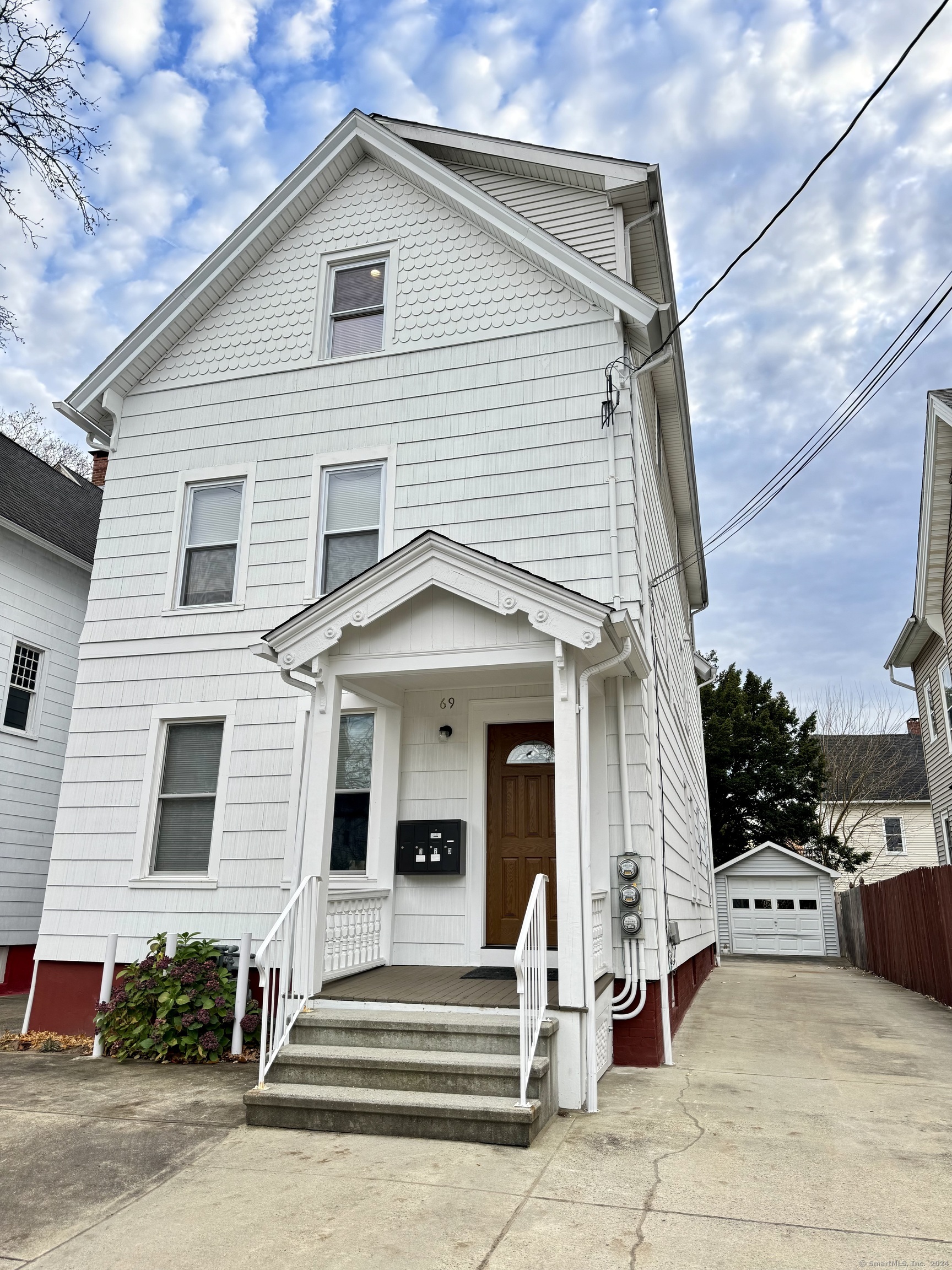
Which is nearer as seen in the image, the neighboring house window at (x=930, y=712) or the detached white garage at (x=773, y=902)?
the neighboring house window at (x=930, y=712)

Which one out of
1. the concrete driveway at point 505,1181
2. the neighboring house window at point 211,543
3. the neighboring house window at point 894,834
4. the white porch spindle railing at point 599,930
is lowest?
the concrete driveway at point 505,1181

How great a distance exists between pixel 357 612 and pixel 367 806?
220 cm

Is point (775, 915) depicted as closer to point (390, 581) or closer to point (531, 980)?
point (531, 980)

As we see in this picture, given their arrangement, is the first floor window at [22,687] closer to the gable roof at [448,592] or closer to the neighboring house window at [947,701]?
the gable roof at [448,592]

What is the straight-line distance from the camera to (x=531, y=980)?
5102 mm

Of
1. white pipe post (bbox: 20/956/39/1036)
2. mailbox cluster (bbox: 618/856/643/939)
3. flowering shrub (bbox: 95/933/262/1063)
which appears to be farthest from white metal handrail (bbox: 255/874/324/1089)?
white pipe post (bbox: 20/956/39/1036)

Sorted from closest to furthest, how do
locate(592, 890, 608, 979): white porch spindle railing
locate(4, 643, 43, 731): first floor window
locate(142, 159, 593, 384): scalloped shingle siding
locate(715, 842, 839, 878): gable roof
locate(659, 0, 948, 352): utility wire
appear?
locate(659, 0, 948, 352): utility wire, locate(592, 890, 608, 979): white porch spindle railing, locate(142, 159, 593, 384): scalloped shingle siding, locate(4, 643, 43, 731): first floor window, locate(715, 842, 839, 878): gable roof

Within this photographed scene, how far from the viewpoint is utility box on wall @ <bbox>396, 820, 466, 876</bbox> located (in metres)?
7.25

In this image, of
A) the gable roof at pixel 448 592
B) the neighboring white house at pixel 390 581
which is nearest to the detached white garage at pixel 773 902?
the neighboring white house at pixel 390 581

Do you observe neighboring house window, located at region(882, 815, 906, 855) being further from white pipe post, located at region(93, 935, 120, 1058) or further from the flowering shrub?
white pipe post, located at region(93, 935, 120, 1058)

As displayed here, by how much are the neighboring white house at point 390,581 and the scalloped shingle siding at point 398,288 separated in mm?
35

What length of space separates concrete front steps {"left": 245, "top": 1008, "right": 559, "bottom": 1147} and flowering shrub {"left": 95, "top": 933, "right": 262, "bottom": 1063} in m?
1.65

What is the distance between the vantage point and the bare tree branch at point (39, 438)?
2256 centimetres

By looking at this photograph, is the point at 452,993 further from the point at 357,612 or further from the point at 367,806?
the point at 357,612
